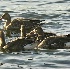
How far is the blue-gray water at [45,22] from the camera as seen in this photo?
1289cm

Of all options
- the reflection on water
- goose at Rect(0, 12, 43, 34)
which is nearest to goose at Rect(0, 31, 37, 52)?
the reflection on water

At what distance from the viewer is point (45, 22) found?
20.8 metres

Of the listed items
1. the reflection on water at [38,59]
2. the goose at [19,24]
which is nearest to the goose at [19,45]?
the reflection on water at [38,59]

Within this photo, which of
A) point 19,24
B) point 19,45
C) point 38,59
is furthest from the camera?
point 19,24

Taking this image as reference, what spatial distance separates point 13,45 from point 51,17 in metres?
6.99

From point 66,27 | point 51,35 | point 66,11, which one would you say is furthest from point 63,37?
point 66,11

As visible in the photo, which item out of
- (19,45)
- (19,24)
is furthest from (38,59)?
(19,24)

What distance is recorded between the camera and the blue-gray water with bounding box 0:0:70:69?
12891 millimetres

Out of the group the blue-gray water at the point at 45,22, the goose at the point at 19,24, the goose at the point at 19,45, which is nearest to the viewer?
the blue-gray water at the point at 45,22

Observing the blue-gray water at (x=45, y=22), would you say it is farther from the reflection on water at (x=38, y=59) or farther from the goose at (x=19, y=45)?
the goose at (x=19, y=45)

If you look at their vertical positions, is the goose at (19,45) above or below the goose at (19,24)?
below

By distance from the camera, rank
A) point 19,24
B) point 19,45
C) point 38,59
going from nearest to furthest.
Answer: point 38,59, point 19,45, point 19,24

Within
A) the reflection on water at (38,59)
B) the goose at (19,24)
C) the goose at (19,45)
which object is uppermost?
the goose at (19,24)

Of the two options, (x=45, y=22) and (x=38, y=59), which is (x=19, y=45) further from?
(x=45, y=22)
